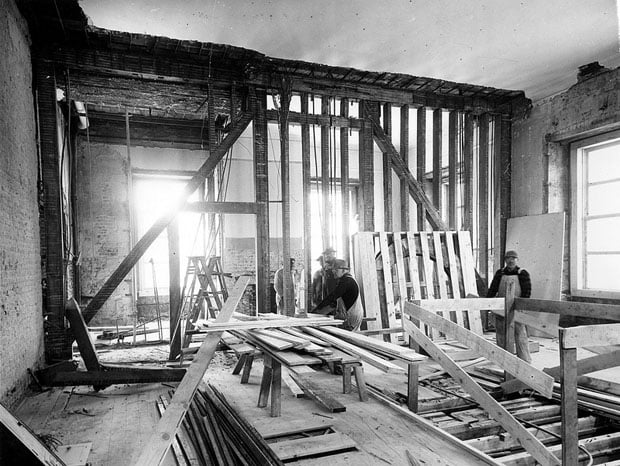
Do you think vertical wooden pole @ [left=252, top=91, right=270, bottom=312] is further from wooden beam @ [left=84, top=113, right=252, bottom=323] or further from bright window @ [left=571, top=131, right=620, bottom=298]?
bright window @ [left=571, top=131, right=620, bottom=298]

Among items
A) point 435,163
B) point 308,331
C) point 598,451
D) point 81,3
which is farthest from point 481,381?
point 81,3

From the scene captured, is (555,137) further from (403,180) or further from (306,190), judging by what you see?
(306,190)

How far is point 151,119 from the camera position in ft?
29.5

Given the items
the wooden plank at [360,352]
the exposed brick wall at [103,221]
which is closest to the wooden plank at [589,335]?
the wooden plank at [360,352]

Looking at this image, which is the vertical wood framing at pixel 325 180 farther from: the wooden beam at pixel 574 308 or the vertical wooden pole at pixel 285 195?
the wooden beam at pixel 574 308

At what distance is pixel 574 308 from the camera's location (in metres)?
3.53

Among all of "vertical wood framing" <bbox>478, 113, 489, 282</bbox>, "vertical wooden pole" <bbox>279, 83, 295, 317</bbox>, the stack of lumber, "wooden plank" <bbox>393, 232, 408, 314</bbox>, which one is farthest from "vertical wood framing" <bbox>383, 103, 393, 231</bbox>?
the stack of lumber

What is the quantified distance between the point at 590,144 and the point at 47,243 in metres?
8.01

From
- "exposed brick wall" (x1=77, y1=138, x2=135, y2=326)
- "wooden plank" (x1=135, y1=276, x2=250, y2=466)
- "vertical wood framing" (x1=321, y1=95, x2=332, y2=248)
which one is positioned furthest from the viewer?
"exposed brick wall" (x1=77, y1=138, x2=135, y2=326)

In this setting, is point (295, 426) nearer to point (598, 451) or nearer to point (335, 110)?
point (598, 451)

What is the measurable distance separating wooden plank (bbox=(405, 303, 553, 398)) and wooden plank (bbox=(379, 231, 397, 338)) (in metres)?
2.43

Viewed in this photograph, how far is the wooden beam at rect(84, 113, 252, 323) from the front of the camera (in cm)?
550

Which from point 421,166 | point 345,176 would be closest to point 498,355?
point 345,176

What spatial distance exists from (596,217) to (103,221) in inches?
359
